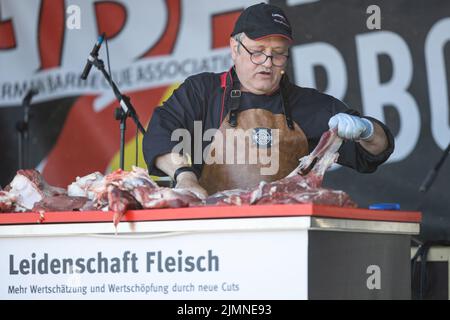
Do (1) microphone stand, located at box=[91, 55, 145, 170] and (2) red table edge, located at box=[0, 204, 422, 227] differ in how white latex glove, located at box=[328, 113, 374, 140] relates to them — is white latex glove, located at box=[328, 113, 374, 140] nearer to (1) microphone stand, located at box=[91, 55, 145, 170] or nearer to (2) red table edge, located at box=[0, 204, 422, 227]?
(2) red table edge, located at box=[0, 204, 422, 227]

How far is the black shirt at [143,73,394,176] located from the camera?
4.80 metres

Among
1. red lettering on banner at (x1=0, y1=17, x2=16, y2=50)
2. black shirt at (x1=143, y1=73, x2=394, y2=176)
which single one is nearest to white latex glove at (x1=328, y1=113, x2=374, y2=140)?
black shirt at (x1=143, y1=73, x2=394, y2=176)

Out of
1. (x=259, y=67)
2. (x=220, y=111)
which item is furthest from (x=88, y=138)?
(x=259, y=67)

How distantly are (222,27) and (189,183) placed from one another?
224cm

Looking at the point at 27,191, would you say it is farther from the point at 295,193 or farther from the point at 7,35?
the point at 7,35

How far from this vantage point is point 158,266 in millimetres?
3654

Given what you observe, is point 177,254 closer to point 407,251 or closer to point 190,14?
point 407,251

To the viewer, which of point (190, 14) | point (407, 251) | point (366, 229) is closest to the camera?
point (366, 229)

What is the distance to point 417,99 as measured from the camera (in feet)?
19.1

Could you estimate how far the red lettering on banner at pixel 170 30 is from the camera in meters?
6.46

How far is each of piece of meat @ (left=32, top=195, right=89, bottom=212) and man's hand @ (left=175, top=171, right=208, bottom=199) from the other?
466 millimetres

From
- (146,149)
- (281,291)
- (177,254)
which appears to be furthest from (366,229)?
(146,149)

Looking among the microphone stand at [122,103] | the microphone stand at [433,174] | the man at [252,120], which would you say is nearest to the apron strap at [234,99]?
the man at [252,120]
